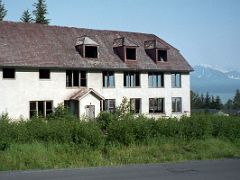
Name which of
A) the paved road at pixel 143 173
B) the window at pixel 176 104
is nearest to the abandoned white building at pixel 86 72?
the window at pixel 176 104

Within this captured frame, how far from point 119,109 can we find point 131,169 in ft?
81.9

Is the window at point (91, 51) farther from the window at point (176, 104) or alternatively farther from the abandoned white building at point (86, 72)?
the window at point (176, 104)

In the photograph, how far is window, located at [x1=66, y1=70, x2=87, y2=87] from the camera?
132 ft

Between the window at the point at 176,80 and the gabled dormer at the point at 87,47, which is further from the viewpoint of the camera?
the window at the point at 176,80

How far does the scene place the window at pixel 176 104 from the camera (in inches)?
1846

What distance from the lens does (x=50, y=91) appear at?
3878 centimetres

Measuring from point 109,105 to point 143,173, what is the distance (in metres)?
26.3

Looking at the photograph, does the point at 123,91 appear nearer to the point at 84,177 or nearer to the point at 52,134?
the point at 52,134

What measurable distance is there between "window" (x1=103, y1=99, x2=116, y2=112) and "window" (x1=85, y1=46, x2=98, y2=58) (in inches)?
169

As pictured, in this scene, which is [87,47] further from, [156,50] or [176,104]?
[176,104]

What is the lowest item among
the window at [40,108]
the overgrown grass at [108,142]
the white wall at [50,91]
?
the overgrown grass at [108,142]

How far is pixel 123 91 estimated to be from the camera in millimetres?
43000

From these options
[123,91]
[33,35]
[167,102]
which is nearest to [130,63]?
[123,91]

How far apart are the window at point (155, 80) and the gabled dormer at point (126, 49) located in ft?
7.95
